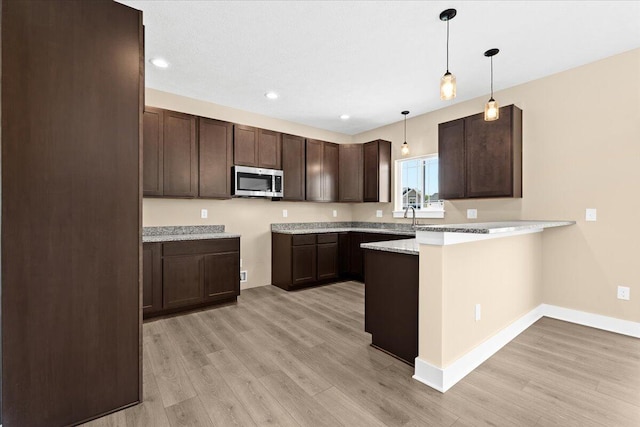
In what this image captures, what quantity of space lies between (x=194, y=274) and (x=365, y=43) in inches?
122

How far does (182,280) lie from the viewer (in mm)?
3305

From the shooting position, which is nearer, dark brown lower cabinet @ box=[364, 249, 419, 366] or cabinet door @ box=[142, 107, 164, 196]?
dark brown lower cabinet @ box=[364, 249, 419, 366]

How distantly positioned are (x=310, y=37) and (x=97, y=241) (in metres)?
2.27

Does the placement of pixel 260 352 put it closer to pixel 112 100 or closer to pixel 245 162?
pixel 112 100

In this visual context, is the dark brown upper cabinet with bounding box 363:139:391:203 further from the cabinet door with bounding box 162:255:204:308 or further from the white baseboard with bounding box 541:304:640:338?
the cabinet door with bounding box 162:255:204:308

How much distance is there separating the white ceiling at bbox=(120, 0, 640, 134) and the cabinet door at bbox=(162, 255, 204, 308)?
214 centimetres

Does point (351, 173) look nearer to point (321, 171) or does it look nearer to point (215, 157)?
point (321, 171)

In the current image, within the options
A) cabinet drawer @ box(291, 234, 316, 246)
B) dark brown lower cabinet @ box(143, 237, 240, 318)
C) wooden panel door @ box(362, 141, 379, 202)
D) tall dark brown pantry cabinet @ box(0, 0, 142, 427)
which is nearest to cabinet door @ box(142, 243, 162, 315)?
dark brown lower cabinet @ box(143, 237, 240, 318)

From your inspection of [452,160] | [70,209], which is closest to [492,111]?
[452,160]

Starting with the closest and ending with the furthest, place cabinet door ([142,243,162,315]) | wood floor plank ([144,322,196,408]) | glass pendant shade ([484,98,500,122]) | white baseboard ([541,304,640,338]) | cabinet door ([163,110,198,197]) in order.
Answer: wood floor plank ([144,322,196,408])
glass pendant shade ([484,98,500,122])
white baseboard ([541,304,640,338])
cabinet door ([142,243,162,315])
cabinet door ([163,110,198,197])

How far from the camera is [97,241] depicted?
1596 millimetres

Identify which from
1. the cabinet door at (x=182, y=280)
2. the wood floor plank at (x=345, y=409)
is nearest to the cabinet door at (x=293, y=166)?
the cabinet door at (x=182, y=280)

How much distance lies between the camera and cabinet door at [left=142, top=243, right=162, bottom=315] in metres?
3.04

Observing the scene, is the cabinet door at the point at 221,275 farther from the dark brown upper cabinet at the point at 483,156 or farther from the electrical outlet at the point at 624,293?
the electrical outlet at the point at 624,293
